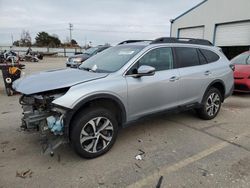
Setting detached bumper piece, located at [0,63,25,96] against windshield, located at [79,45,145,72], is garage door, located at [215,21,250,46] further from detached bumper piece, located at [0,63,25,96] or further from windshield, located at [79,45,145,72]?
detached bumper piece, located at [0,63,25,96]

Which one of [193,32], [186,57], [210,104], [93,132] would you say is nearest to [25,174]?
[93,132]

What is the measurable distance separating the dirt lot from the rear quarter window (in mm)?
1380

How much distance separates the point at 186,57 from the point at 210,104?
4.20 ft

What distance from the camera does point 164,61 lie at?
4.19 m

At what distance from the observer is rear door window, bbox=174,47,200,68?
439 cm

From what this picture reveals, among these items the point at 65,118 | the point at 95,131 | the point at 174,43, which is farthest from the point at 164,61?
the point at 65,118

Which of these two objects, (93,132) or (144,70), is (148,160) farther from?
(144,70)

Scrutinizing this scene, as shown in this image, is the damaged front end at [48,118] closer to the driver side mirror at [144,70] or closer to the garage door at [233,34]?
the driver side mirror at [144,70]

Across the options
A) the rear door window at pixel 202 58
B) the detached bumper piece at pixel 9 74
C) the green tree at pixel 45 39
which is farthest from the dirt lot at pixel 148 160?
the green tree at pixel 45 39

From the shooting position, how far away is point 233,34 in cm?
1562

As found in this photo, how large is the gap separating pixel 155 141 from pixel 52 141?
1.75 meters

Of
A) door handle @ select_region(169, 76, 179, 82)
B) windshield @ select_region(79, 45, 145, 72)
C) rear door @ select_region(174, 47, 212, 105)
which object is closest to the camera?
windshield @ select_region(79, 45, 145, 72)

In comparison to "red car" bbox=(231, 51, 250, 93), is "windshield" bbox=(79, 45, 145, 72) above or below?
above

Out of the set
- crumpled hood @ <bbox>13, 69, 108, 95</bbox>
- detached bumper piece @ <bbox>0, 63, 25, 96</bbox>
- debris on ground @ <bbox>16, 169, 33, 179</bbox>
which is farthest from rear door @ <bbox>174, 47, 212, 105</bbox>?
detached bumper piece @ <bbox>0, 63, 25, 96</bbox>
